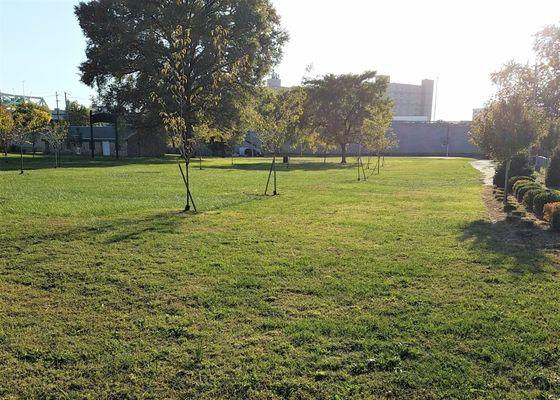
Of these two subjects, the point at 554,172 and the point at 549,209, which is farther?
the point at 554,172

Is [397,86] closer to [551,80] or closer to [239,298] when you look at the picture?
[551,80]

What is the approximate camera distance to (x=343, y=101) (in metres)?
39.5

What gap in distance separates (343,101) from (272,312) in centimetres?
3691

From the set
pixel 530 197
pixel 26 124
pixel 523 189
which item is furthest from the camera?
pixel 26 124

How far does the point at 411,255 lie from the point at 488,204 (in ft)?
25.8

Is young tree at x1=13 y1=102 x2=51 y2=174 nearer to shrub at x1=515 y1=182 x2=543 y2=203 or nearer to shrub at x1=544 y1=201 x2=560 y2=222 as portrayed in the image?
shrub at x1=515 y1=182 x2=543 y2=203

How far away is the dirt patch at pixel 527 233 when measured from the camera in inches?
303

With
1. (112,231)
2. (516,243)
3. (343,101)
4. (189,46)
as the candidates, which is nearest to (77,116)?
(189,46)

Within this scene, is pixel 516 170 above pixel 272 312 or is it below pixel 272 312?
above

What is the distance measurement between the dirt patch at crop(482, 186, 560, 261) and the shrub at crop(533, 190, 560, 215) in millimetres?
228

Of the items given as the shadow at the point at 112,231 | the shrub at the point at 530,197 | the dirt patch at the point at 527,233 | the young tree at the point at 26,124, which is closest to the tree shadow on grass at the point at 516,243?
the dirt patch at the point at 527,233

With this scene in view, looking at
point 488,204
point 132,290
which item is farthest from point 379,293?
point 488,204

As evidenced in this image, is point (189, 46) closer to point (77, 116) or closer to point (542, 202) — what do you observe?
point (542, 202)

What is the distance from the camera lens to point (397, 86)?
143 metres
